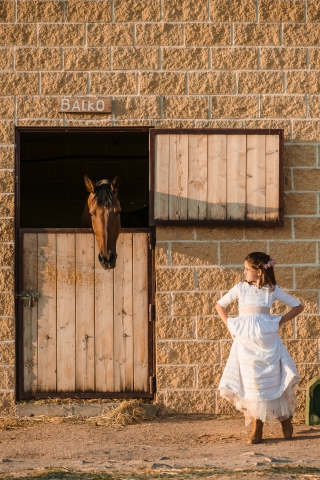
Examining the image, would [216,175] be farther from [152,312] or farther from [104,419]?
[104,419]

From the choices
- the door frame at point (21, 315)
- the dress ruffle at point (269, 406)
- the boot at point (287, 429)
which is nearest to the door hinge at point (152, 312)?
the door frame at point (21, 315)

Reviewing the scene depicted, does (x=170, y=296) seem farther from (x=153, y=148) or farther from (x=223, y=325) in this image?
(x=153, y=148)

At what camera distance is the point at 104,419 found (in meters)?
8.18

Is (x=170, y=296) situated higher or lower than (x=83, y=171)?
lower

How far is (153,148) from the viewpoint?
8.26 m

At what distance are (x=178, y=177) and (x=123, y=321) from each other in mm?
1505

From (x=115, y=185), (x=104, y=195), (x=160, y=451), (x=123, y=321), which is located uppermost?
(x=115, y=185)

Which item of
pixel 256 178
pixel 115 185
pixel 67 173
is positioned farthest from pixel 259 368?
pixel 67 173

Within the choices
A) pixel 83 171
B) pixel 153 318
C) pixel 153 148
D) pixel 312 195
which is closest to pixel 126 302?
pixel 153 318

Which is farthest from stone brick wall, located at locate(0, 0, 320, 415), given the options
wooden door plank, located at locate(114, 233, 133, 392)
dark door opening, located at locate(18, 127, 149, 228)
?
dark door opening, located at locate(18, 127, 149, 228)

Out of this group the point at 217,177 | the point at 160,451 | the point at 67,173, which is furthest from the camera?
the point at 67,173

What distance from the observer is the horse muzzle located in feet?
25.2

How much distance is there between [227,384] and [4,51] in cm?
385

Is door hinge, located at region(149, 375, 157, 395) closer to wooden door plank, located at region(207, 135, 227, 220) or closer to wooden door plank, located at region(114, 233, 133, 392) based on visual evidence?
wooden door plank, located at region(114, 233, 133, 392)
